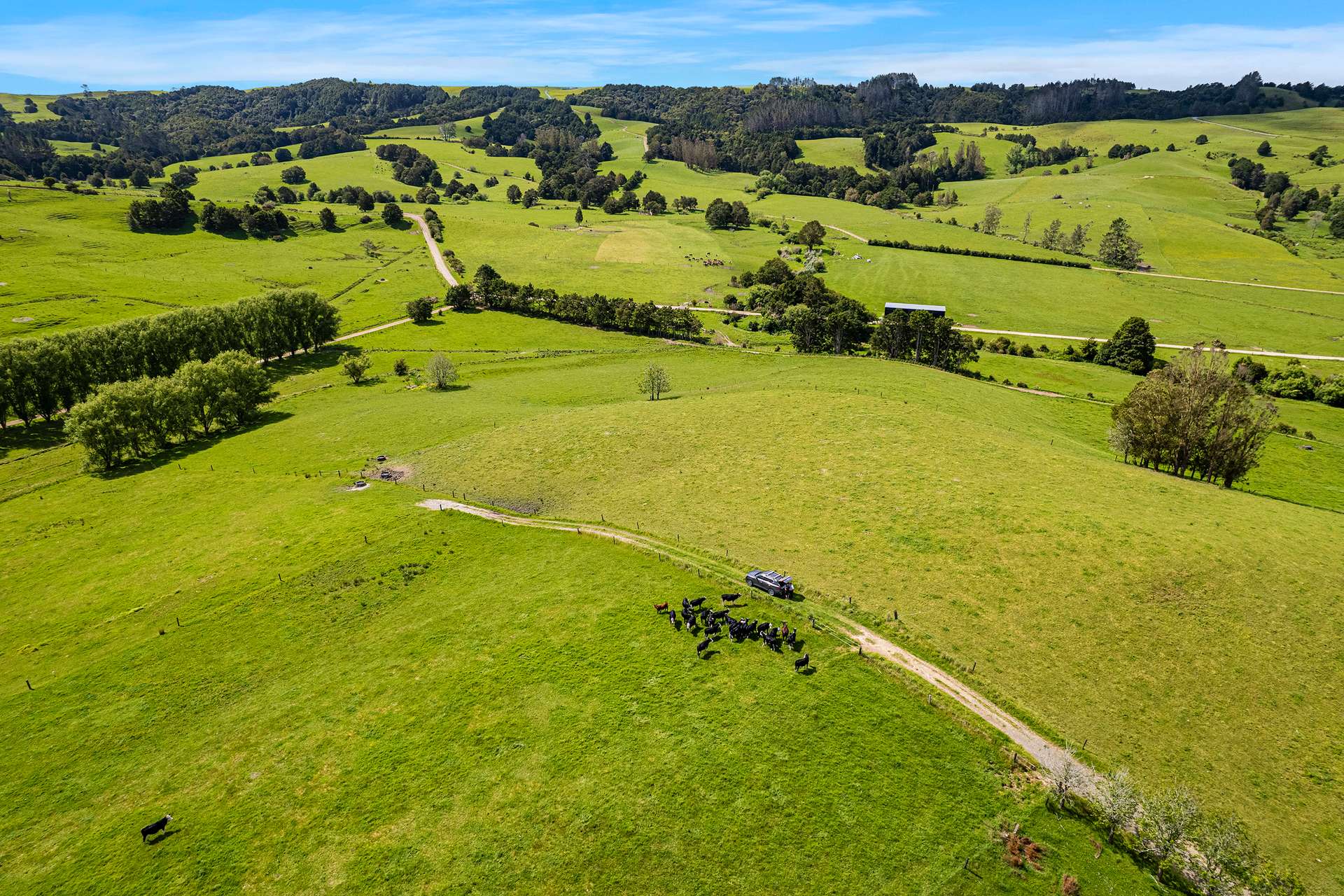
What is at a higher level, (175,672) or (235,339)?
(235,339)

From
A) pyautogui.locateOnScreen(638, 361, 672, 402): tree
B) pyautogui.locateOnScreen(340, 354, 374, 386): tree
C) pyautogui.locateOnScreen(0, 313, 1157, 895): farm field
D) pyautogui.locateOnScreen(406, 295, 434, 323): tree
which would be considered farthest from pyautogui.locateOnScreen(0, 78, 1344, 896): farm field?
pyautogui.locateOnScreen(406, 295, 434, 323): tree

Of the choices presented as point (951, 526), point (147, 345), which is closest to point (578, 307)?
point (147, 345)

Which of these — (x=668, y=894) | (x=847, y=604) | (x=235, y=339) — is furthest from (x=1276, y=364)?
(x=235, y=339)

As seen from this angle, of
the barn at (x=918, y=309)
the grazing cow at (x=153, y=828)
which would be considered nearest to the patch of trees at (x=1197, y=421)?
the barn at (x=918, y=309)

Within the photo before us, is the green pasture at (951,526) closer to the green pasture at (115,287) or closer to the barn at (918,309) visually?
the barn at (918,309)

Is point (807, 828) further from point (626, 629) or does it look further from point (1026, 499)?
point (1026, 499)

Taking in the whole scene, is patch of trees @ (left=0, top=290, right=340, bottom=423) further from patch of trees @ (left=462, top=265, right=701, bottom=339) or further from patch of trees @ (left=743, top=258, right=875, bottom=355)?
patch of trees @ (left=743, top=258, right=875, bottom=355)
